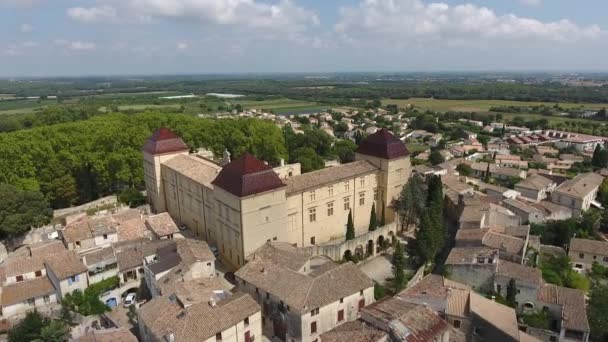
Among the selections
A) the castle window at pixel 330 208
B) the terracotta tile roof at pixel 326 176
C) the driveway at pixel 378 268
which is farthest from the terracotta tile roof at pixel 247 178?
the driveway at pixel 378 268

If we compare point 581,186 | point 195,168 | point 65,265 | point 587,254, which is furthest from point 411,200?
point 65,265

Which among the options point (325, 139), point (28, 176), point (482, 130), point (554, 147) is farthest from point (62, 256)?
point (482, 130)

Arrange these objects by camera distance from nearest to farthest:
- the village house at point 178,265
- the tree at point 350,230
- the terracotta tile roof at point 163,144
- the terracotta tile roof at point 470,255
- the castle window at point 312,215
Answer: the village house at point 178,265 → the terracotta tile roof at point 470,255 → the castle window at point 312,215 → the tree at point 350,230 → the terracotta tile roof at point 163,144

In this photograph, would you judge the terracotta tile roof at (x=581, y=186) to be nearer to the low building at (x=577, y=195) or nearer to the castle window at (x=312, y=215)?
the low building at (x=577, y=195)

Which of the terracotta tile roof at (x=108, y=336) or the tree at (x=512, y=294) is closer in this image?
the terracotta tile roof at (x=108, y=336)

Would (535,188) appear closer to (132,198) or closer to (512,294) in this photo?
(512,294)

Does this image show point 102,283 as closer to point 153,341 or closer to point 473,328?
point 153,341

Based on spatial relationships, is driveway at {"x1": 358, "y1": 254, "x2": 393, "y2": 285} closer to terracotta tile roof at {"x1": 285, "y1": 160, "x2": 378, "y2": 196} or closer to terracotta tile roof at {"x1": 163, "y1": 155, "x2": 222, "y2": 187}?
terracotta tile roof at {"x1": 285, "y1": 160, "x2": 378, "y2": 196}
